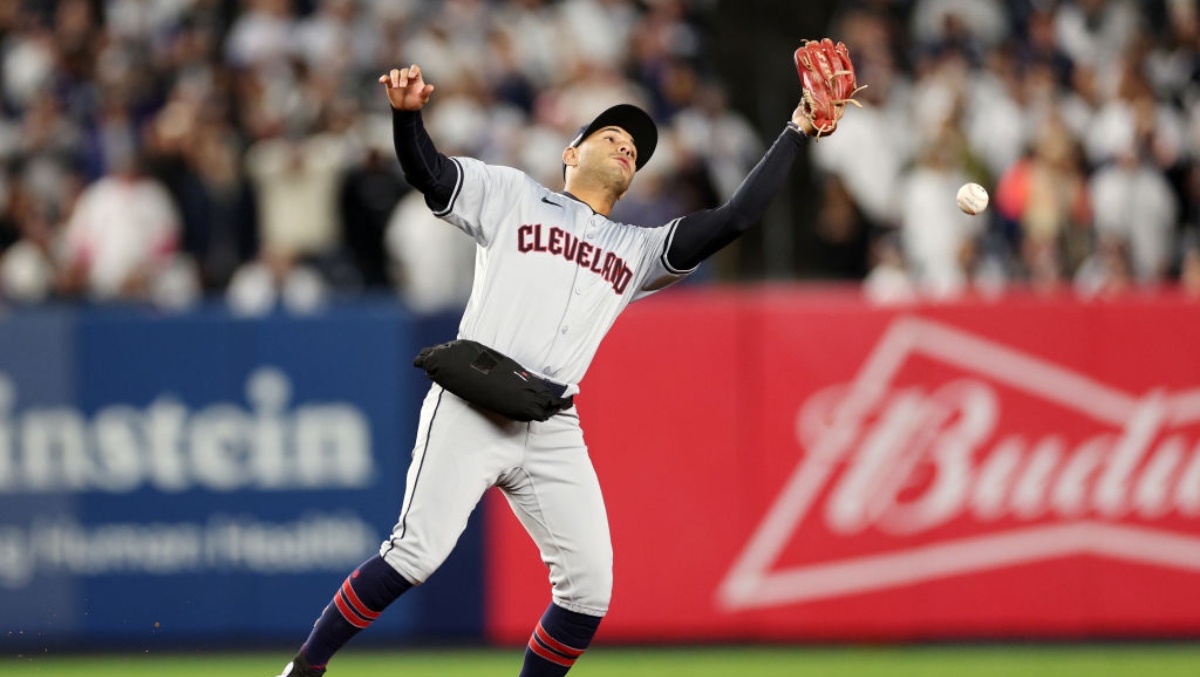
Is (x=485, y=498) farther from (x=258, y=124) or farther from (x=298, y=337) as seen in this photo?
(x=258, y=124)

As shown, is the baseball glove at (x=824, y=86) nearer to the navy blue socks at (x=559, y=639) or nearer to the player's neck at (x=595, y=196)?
the player's neck at (x=595, y=196)

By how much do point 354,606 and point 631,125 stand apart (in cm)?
218

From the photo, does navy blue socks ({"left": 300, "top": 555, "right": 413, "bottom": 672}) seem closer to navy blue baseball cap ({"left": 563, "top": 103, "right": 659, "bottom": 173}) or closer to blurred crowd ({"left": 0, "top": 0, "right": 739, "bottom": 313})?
navy blue baseball cap ({"left": 563, "top": 103, "right": 659, "bottom": 173})

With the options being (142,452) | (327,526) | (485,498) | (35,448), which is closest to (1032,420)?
(485,498)

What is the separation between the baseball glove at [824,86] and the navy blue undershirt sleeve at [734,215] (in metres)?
0.12

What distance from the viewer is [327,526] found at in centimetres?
1076

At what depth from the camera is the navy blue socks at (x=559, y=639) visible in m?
6.64

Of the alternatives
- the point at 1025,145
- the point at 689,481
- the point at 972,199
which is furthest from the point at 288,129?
the point at 972,199

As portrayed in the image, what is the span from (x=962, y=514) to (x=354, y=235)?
4822 millimetres

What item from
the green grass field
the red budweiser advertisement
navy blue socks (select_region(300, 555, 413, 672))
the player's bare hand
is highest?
the player's bare hand

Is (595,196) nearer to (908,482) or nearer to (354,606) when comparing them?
(354,606)

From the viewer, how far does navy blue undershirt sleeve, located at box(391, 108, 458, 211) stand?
618 centimetres

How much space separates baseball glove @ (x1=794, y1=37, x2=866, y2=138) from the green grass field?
400 centimetres

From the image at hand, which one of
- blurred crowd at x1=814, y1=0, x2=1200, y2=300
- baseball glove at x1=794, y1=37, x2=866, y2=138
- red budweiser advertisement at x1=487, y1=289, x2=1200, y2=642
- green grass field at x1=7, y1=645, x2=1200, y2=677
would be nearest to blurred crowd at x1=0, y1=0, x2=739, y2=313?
blurred crowd at x1=814, y1=0, x2=1200, y2=300
